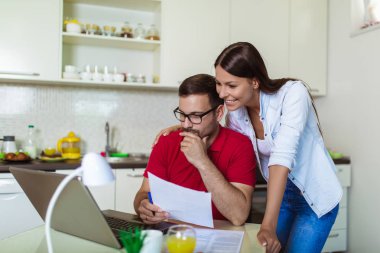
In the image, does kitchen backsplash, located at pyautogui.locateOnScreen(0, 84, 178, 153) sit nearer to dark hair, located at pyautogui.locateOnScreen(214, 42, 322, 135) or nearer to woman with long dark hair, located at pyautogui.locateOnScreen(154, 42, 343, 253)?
woman with long dark hair, located at pyautogui.locateOnScreen(154, 42, 343, 253)

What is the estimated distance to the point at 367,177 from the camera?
295 cm

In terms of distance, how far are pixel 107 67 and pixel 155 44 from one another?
0.45 metres

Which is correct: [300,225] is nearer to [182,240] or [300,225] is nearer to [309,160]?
[309,160]

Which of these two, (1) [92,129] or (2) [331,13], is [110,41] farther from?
(2) [331,13]

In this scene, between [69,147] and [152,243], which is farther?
[69,147]

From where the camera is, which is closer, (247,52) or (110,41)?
(247,52)

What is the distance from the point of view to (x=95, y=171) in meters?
0.72

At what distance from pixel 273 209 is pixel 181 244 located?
1.39 ft

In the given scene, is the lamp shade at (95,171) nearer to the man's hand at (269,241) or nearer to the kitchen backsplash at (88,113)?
the man's hand at (269,241)

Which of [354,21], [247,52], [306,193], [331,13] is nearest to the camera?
[247,52]

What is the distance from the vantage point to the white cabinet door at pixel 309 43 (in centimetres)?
334

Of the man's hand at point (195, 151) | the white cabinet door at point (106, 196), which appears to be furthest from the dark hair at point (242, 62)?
the white cabinet door at point (106, 196)

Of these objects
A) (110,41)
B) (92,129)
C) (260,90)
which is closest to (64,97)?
(92,129)

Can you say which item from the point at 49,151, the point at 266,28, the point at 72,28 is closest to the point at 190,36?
the point at 266,28
